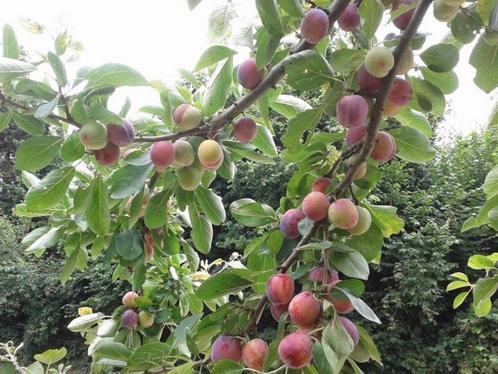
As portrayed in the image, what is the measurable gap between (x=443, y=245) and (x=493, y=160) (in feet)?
3.68

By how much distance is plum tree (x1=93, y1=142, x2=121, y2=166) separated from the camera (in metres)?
0.68

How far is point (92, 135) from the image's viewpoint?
628 millimetres

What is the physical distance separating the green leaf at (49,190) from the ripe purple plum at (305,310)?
17.6 inches

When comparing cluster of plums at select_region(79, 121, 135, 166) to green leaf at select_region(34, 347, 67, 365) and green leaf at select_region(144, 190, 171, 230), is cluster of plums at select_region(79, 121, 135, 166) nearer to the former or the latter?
green leaf at select_region(144, 190, 171, 230)

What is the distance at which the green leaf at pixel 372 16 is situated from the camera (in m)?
0.61

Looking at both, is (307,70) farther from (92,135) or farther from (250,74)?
(92,135)

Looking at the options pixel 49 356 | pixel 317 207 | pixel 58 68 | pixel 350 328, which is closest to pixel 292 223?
pixel 317 207

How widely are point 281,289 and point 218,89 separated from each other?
0.36m

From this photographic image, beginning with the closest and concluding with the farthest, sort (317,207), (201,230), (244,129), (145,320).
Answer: (317,207)
(244,129)
(201,230)
(145,320)

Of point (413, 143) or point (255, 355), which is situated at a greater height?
point (413, 143)

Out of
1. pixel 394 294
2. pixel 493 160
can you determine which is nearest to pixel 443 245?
pixel 394 294

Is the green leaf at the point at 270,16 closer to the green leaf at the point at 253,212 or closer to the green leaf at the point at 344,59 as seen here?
the green leaf at the point at 344,59

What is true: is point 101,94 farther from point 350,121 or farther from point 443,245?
point 443,245

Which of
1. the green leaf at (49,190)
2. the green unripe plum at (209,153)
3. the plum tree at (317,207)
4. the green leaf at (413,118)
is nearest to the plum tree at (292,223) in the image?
the plum tree at (317,207)
